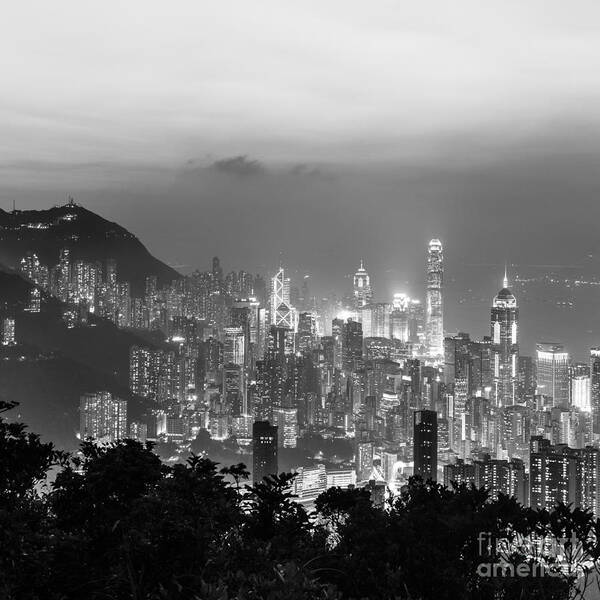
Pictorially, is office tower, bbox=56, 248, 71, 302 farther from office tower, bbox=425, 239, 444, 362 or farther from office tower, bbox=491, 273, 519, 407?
office tower, bbox=491, 273, 519, 407

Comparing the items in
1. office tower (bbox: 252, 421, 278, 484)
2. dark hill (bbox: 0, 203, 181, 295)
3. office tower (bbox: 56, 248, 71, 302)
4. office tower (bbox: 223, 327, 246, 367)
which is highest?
dark hill (bbox: 0, 203, 181, 295)

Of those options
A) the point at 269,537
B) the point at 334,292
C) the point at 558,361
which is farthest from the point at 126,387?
the point at 269,537

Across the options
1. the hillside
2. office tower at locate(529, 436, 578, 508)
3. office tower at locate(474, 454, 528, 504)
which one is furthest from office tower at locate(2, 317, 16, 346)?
office tower at locate(529, 436, 578, 508)

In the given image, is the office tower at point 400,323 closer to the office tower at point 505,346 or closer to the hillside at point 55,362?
the office tower at point 505,346

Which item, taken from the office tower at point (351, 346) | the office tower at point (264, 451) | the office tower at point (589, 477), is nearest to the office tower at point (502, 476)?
the office tower at point (589, 477)

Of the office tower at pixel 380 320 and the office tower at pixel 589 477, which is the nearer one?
the office tower at pixel 589 477

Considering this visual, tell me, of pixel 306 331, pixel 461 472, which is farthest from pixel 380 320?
pixel 461 472
